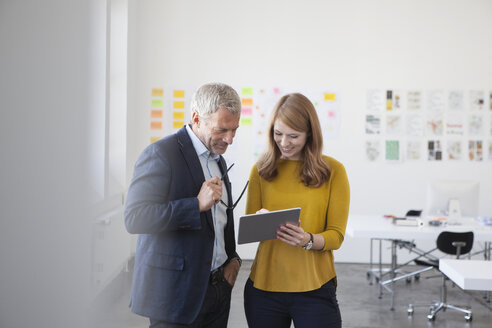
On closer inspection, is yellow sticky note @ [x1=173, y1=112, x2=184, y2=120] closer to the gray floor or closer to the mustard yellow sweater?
the gray floor

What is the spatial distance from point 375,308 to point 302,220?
115 inches

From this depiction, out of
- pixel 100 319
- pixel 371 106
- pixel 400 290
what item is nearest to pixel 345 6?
pixel 371 106

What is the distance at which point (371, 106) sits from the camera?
6219 millimetres

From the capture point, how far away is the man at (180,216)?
5.00 feet

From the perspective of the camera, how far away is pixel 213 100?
1646 mm

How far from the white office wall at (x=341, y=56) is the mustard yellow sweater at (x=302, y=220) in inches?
170

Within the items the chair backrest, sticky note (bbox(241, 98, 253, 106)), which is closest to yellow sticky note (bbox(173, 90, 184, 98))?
sticky note (bbox(241, 98, 253, 106))

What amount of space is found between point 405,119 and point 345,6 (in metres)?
1.64

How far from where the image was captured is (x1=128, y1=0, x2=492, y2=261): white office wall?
243 inches

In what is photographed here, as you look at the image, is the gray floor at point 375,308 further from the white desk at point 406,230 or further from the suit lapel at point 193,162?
the suit lapel at point 193,162

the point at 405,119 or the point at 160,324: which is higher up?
the point at 405,119

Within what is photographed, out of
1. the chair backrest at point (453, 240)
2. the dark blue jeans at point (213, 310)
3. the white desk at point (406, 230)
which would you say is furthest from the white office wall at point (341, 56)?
Result: the dark blue jeans at point (213, 310)

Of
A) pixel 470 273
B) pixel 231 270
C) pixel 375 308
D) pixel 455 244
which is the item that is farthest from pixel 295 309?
pixel 375 308

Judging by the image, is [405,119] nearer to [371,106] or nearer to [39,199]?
[371,106]
